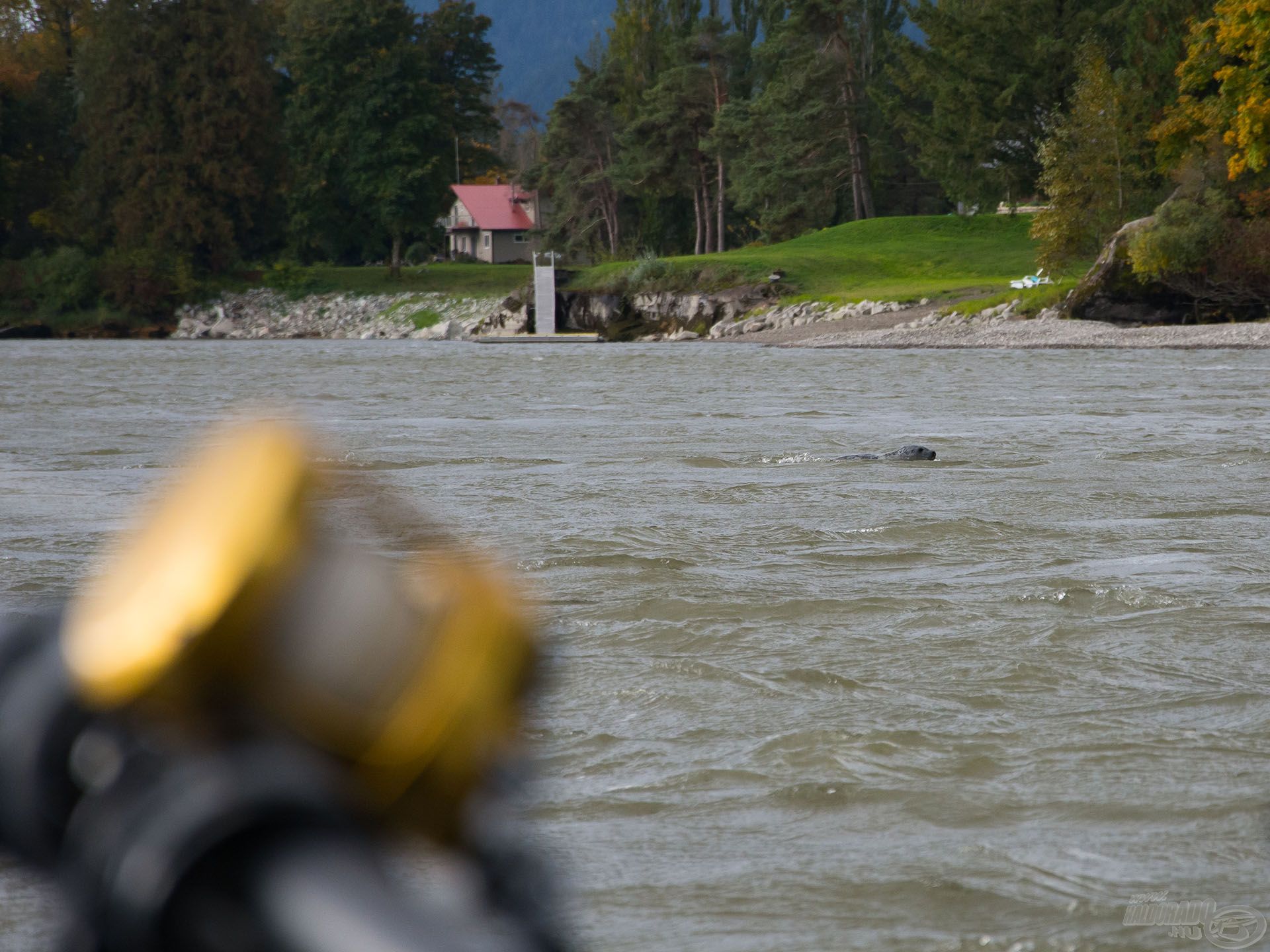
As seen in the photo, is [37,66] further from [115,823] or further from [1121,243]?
[115,823]

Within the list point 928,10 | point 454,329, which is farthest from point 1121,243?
point 454,329

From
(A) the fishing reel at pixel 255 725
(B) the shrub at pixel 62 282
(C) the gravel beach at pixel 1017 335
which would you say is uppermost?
(B) the shrub at pixel 62 282

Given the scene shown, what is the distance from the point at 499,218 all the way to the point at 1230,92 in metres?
47.4

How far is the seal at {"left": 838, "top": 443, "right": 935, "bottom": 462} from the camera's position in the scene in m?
10.8

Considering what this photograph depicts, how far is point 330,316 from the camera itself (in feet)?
209

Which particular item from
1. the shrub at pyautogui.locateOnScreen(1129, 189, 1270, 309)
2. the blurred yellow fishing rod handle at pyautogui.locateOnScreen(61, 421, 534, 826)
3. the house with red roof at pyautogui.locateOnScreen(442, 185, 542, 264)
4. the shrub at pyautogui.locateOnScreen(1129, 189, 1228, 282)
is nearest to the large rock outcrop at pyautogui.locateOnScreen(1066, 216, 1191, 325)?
the shrub at pyautogui.locateOnScreen(1129, 189, 1270, 309)

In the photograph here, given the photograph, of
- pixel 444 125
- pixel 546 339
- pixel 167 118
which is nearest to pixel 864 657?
pixel 546 339

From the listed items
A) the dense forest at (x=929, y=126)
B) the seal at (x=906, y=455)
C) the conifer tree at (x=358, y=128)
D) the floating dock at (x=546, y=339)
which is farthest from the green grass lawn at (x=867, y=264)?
the seal at (x=906, y=455)

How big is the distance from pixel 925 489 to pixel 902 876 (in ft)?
21.7

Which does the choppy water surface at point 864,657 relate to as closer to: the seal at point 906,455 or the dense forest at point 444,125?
the seal at point 906,455

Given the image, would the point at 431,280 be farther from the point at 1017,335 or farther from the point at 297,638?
the point at 297,638

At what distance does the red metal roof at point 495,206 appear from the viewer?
77250mm

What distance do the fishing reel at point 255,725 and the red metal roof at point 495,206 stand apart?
7715 cm

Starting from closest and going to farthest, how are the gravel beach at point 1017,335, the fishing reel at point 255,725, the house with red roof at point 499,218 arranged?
the fishing reel at point 255,725 → the gravel beach at point 1017,335 → the house with red roof at point 499,218
